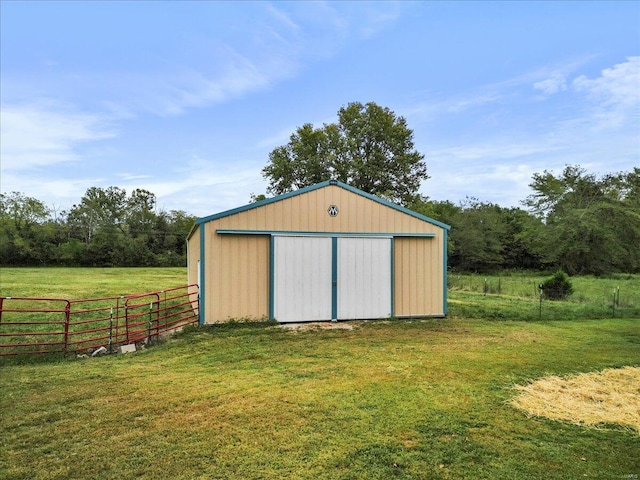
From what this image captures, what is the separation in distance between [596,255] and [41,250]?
1847 inches

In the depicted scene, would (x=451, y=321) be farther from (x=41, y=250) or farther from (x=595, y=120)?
(x=41, y=250)

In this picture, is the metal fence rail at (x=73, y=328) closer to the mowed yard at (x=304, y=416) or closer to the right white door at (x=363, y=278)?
the mowed yard at (x=304, y=416)

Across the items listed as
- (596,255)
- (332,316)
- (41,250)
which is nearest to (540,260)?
(596,255)

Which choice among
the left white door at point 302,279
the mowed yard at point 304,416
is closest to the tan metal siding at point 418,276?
the left white door at point 302,279

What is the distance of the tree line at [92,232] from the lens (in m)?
37.4

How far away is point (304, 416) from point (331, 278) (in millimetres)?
6021

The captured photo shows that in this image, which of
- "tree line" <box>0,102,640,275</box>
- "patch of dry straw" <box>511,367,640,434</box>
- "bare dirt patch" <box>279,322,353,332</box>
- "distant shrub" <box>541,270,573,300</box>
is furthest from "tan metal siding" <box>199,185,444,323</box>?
"tree line" <box>0,102,640,275</box>

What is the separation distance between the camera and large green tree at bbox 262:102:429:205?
28844 millimetres

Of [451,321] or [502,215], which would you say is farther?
[502,215]

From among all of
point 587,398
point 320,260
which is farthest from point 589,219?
point 587,398

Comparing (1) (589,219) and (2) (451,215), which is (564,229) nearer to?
(1) (589,219)

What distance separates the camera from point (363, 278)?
1005cm

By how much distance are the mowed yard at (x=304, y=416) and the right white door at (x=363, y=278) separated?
2.87 meters

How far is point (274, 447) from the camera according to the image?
10.6 feet
